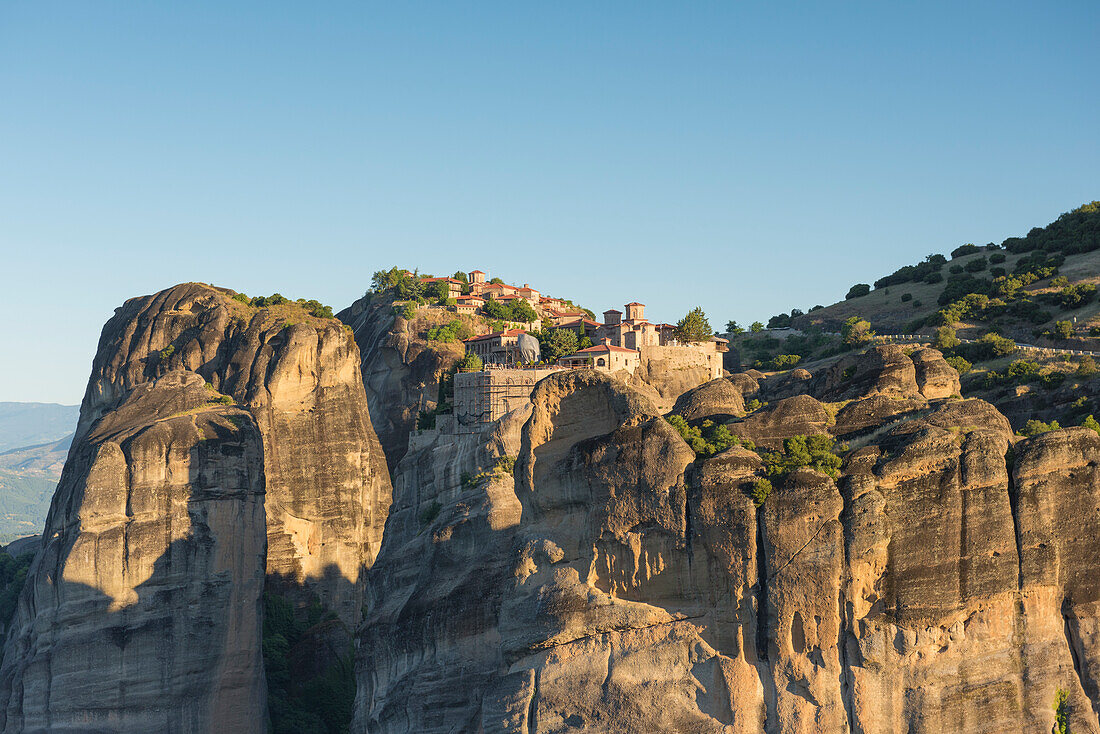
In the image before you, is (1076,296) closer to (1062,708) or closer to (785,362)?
(785,362)

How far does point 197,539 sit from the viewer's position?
84.2m

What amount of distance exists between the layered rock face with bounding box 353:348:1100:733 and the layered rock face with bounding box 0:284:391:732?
36.1m

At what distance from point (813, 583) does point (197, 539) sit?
50368 millimetres

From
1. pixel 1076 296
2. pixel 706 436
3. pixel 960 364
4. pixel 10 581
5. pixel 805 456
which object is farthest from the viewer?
pixel 10 581

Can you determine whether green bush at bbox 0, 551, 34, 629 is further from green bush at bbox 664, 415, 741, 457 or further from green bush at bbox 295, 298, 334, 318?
green bush at bbox 664, 415, 741, 457

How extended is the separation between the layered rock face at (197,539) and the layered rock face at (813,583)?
36.1m

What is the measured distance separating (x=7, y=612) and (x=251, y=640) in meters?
31.1

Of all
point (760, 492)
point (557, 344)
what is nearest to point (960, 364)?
point (557, 344)

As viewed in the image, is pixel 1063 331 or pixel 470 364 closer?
pixel 1063 331

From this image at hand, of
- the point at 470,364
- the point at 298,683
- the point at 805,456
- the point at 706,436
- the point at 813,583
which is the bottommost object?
the point at 298,683

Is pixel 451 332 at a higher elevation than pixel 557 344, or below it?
higher

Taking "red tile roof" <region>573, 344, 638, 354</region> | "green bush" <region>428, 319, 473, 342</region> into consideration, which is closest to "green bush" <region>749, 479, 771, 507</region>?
"red tile roof" <region>573, 344, 638, 354</region>

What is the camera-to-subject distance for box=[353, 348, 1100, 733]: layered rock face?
43594 mm

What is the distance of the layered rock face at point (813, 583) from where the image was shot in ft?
143
